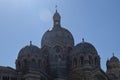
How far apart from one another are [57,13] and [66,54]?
33.6 feet

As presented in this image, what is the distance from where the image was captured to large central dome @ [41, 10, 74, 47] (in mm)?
77000

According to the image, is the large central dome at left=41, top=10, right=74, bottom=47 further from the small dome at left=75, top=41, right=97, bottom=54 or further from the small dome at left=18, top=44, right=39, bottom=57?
the small dome at left=18, top=44, right=39, bottom=57

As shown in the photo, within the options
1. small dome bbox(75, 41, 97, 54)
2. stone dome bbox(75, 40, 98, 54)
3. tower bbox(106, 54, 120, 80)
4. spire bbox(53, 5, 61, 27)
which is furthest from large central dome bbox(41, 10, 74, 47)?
tower bbox(106, 54, 120, 80)

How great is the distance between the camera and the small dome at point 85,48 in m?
73.5

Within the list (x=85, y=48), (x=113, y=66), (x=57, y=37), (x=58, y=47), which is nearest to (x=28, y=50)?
(x=58, y=47)

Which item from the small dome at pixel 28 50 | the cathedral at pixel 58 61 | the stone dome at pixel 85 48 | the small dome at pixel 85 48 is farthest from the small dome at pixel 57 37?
the small dome at pixel 28 50

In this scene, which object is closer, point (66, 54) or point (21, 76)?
point (21, 76)

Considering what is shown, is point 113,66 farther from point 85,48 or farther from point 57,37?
point 57,37

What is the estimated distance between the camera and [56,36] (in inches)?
3056

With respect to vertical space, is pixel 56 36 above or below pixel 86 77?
above

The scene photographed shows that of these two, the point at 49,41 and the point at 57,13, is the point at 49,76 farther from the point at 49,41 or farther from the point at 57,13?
the point at 57,13

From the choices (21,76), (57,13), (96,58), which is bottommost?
(21,76)

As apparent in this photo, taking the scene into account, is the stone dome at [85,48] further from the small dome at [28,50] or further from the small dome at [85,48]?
the small dome at [28,50]

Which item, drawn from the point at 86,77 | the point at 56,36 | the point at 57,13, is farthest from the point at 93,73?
the point at 57,13
